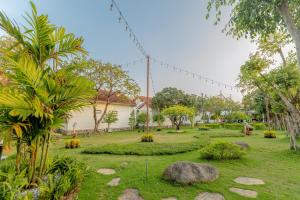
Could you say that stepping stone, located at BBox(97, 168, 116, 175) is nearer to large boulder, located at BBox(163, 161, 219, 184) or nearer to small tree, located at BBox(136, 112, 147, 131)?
large boulder, located at BBox(163, 161, 219, 184)

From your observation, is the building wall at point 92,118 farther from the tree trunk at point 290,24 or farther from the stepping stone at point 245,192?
the tree trunk at point 290,24

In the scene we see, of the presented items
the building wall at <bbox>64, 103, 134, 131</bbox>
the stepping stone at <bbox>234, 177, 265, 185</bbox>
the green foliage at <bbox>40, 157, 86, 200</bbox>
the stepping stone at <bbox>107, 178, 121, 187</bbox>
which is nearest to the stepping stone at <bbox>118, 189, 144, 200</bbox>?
the stepping stone at <bbox>107, 178, 121, 187</bbox>

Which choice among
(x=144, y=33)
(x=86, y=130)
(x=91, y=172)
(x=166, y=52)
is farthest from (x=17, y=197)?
(x=86, y=130)

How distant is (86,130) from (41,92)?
16284mm

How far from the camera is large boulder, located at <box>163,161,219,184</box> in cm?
384

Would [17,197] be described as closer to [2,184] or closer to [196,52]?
[2,184]

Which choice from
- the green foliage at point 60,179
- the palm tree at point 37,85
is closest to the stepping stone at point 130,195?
the green foliage at point 60,179

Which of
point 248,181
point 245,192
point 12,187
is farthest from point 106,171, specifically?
point 248,181

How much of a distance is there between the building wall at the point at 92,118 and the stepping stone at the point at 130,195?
40.0 feet

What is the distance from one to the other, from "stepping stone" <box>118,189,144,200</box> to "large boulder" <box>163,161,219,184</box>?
0.82 metres

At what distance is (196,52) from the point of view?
1088 centimetres

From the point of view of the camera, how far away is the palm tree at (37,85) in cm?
252

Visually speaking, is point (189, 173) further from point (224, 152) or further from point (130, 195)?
point (224, 152)

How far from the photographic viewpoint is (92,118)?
1855cm
